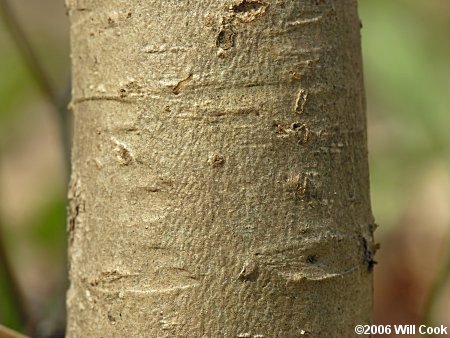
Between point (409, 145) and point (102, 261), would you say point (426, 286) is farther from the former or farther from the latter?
point (102, 261)

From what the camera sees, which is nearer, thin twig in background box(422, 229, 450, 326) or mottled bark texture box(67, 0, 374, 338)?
mottled bark texture box(67, 0, 374, 338)

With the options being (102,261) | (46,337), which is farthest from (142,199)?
(46,337)

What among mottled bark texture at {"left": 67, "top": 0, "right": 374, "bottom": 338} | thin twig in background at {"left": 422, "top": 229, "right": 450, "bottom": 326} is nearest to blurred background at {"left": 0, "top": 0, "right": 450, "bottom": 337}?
thin twig in background at {"left": 422, "top": 229, "right": 450, "bottom": 326}

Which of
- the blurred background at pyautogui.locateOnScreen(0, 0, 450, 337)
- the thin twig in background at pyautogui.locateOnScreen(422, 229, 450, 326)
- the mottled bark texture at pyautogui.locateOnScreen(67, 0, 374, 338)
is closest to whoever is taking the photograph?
the mottled bark texture at pyautogui.locateOnScreen(67, 0, 374, 338)

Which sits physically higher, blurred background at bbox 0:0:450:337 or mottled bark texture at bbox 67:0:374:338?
blurred background at bbox 0:0:450:337

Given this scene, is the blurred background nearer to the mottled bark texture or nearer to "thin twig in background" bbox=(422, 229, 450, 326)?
"thin twig in background" bbox=(422, 229, 450, 326)

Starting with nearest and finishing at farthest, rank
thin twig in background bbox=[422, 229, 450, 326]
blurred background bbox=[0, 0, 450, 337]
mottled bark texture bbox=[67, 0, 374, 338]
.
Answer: mottled bark texture bbox=[67, 0, 374, 338]
thin twig in background bbox=[422, 229, 450, 326]
blurred background bbox=[0, 0, 450, 337]

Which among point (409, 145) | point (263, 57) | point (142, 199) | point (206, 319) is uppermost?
point (409, 145)

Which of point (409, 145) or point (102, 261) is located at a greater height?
point (409, 145)

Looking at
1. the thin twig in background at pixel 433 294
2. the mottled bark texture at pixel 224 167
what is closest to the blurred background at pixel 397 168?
the thin twig in background at pixel 433 294
